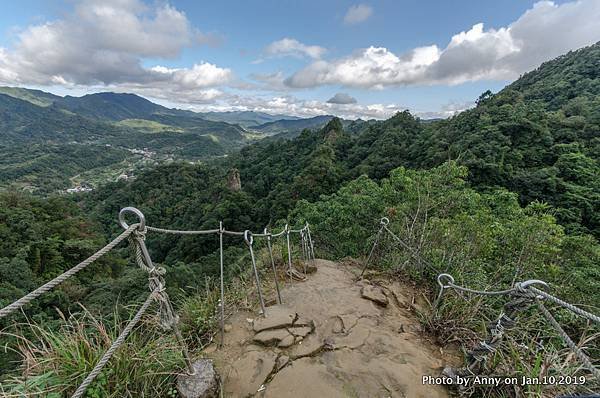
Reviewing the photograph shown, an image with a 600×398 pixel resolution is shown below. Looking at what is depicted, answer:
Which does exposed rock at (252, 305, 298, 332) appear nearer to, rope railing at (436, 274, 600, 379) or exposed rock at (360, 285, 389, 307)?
exposed rock at (360, 285, 389, 307)

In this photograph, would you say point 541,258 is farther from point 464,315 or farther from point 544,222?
point 464,315

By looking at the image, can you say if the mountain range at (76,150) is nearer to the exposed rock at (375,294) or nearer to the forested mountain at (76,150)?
the forested mountain at (76,150)

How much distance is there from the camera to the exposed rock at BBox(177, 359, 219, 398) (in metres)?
1.98

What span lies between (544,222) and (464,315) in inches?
147

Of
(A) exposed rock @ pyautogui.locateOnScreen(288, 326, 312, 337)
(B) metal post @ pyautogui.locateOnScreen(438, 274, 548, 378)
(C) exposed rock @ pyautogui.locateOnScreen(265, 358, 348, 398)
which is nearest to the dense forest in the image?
(B) metal post @ pyautogui.locateOnScreen(438, 274, 548, 378)

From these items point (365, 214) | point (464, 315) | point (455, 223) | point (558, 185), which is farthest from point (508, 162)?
point (464, 315)

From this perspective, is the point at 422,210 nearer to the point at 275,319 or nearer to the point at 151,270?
the point at 275,319

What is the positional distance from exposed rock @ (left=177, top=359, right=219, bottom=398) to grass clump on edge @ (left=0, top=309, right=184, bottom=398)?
7 cm

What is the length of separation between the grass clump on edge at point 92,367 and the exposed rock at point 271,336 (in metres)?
0.89

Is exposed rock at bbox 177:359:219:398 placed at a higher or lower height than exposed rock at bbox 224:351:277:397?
higher

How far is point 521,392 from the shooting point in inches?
78.9

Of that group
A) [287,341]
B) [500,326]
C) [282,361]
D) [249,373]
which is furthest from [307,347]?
[500,326]

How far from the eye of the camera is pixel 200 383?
204cm

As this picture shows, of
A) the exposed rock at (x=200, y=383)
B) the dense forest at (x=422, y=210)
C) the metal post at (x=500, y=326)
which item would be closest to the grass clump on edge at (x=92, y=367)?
the exposed rock at (x=200, y=383)
